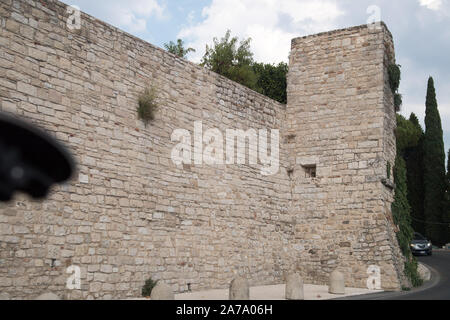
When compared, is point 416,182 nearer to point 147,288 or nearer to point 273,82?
point 273,82

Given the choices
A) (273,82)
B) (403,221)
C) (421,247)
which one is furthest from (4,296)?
(421,247)

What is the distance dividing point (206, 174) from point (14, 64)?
4600 mm

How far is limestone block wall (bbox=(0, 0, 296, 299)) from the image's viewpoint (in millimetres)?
7250

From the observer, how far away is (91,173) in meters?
8.20

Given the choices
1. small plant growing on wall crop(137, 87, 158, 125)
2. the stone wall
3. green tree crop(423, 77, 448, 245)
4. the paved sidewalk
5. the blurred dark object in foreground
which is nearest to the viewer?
the blurred dark object in foreground

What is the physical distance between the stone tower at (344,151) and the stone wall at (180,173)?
0.09 feet

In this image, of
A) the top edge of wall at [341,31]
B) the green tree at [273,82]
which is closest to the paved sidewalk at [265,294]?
the top edge of wall at [341,31]

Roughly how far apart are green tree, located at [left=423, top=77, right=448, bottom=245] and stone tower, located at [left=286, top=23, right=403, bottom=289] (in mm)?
17645

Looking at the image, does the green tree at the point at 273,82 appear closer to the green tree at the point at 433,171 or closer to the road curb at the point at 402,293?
the road curb at the point at 402,293

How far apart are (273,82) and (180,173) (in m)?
10.9

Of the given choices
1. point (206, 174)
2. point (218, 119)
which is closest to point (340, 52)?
point (218, 119)

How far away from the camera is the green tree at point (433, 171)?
2914cm

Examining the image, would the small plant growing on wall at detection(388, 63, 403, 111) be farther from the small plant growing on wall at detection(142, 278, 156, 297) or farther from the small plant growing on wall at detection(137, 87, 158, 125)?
the small plant growing on wall at detection(142, 278, 156, 297)

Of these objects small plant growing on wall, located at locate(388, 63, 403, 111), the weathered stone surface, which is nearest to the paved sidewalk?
the weathered stone surface
